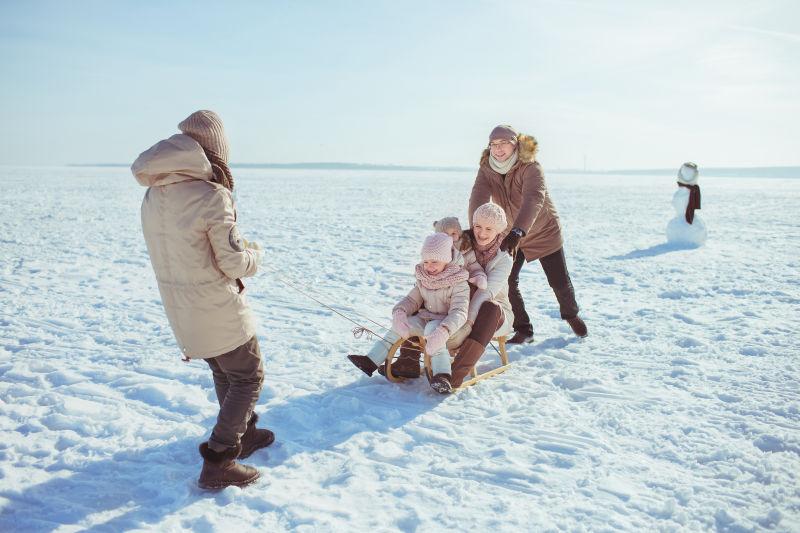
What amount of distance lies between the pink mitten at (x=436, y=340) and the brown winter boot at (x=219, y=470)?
130 cm

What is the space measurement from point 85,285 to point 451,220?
4980 mm

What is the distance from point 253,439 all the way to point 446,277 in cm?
148

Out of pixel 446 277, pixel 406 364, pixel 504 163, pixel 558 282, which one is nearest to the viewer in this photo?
pixel 446 277

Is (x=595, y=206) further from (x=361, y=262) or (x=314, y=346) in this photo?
(x=314, y=346)

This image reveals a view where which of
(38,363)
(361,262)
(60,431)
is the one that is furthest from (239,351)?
(361,262)

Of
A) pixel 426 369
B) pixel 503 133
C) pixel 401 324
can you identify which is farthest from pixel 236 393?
pixel 503 133

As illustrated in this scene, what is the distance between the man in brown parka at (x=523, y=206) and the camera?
428 cm

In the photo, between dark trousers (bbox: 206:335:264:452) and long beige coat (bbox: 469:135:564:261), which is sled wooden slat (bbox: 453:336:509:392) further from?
dark trousers (bbox: 206:335:264:452)

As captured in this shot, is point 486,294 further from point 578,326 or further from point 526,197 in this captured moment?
point 578,326

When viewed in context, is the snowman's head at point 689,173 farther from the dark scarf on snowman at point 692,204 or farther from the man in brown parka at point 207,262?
the man in brown parka at point 207,262

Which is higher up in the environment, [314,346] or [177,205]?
[177,205]

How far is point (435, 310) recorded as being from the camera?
3.67 meters

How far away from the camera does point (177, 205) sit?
2266 mm

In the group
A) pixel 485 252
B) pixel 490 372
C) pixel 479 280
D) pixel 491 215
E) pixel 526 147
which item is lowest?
pixel 490 372
